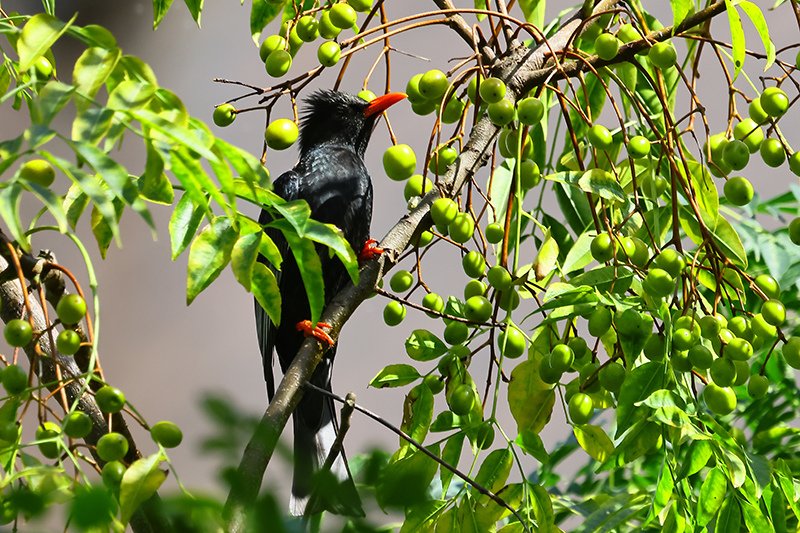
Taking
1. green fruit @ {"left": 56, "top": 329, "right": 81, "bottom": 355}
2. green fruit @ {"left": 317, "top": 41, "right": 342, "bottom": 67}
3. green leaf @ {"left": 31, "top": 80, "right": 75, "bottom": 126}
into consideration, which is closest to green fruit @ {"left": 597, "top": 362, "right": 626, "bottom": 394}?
green fruit @ {"left": 317, "top": 41, "right": 342, "bottom": 67}

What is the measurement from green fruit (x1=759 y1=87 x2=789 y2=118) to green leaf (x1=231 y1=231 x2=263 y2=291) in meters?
0.77

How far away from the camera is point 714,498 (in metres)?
1.27

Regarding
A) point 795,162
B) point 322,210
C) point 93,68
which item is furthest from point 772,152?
point 322,210

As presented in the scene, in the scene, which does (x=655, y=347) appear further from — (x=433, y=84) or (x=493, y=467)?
(x=433, y=84)

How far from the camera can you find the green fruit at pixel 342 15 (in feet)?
4.59

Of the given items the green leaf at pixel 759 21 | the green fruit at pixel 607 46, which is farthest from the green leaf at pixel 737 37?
the green fruit at pixel 607 46

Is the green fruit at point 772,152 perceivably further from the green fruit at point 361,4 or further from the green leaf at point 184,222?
the green leaf at point 184,222

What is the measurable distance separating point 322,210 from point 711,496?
1.63m

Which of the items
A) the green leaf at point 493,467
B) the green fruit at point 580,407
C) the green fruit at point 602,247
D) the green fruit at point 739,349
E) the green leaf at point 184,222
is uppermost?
the green fruit at point 602,247

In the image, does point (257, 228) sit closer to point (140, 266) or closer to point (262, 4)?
point (262, 4)

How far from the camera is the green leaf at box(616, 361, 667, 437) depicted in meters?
1.22

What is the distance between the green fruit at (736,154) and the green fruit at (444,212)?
1.25ft

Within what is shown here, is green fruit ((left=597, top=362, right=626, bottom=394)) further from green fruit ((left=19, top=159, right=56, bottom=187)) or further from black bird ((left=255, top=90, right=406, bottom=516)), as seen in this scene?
black bird ((left=255, top=90, right=406, bottom=516))

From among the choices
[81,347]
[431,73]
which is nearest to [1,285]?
[81,347]
